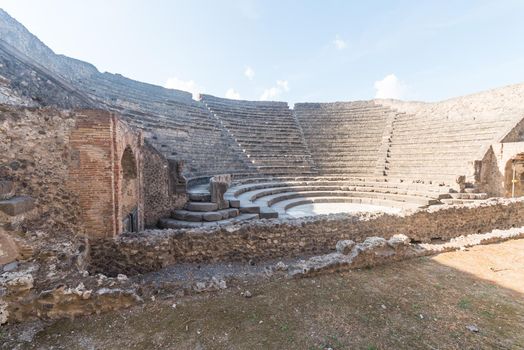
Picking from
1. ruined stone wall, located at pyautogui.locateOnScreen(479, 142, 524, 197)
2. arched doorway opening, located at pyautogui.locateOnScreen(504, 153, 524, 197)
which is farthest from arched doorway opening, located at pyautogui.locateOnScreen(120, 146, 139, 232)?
arched doorway opening, located at pyautogui.locateOnScreen(504, 153, 524, 197)

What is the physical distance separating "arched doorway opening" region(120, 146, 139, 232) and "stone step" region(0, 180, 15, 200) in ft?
8.14

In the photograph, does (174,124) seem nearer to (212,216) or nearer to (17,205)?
(212,216)

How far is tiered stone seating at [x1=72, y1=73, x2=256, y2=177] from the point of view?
13.8 metres

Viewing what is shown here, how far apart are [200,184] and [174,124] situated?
6094 mm

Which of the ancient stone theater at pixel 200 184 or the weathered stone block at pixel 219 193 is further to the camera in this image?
the weathered stone block at pixel 219 193

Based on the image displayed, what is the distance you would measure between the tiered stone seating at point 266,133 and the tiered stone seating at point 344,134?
1103 mm

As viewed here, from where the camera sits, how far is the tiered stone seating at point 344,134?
55.9ft

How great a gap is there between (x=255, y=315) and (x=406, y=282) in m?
2.85

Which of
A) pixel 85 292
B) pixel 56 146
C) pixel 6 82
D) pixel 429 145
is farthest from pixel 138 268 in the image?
pixel 429 145

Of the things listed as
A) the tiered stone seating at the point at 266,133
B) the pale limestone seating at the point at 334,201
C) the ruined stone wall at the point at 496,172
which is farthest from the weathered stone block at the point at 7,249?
the ruined stone wall at the point at 496,172

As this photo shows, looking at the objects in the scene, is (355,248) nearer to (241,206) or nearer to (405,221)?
(405,221)

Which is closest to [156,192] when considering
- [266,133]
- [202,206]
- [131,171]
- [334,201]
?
[131,171]

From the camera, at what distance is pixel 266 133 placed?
19.7 meters

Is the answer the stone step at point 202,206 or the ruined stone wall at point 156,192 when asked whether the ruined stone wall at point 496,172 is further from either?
the ruined stone wall at point 156,192
